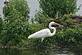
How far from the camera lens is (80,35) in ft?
60.8

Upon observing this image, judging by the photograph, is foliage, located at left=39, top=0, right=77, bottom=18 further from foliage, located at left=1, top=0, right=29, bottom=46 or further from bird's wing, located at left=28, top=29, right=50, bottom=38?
bird's wing, located at left=28, top=29, right=50, bottom=38

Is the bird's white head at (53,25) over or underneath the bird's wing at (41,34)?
over

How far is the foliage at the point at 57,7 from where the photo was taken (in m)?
21.9

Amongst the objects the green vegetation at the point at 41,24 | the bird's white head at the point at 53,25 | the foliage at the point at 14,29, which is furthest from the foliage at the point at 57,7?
the bird's white head at the point at 53,25

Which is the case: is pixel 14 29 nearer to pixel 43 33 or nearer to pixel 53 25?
pixel 43 33

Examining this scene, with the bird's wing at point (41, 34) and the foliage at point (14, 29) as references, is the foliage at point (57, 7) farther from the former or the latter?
the bird's wing at point (41, 34)

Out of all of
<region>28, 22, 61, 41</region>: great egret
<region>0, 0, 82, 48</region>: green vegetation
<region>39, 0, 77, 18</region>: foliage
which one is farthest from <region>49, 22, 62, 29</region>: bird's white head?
<region>39, 0, 77, 18</region>: foliage

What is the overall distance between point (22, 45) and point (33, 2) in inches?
431

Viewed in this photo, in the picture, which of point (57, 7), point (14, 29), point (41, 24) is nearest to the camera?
point (14, 29)

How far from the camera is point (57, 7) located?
22.0 m

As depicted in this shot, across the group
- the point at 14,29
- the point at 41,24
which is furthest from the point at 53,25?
the point at 14,29

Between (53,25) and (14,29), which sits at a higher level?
(53,25)

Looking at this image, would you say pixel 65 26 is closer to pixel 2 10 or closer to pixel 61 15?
pixel 61 15

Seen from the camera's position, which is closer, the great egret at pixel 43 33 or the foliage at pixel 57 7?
the great egret at pixel 43 33
